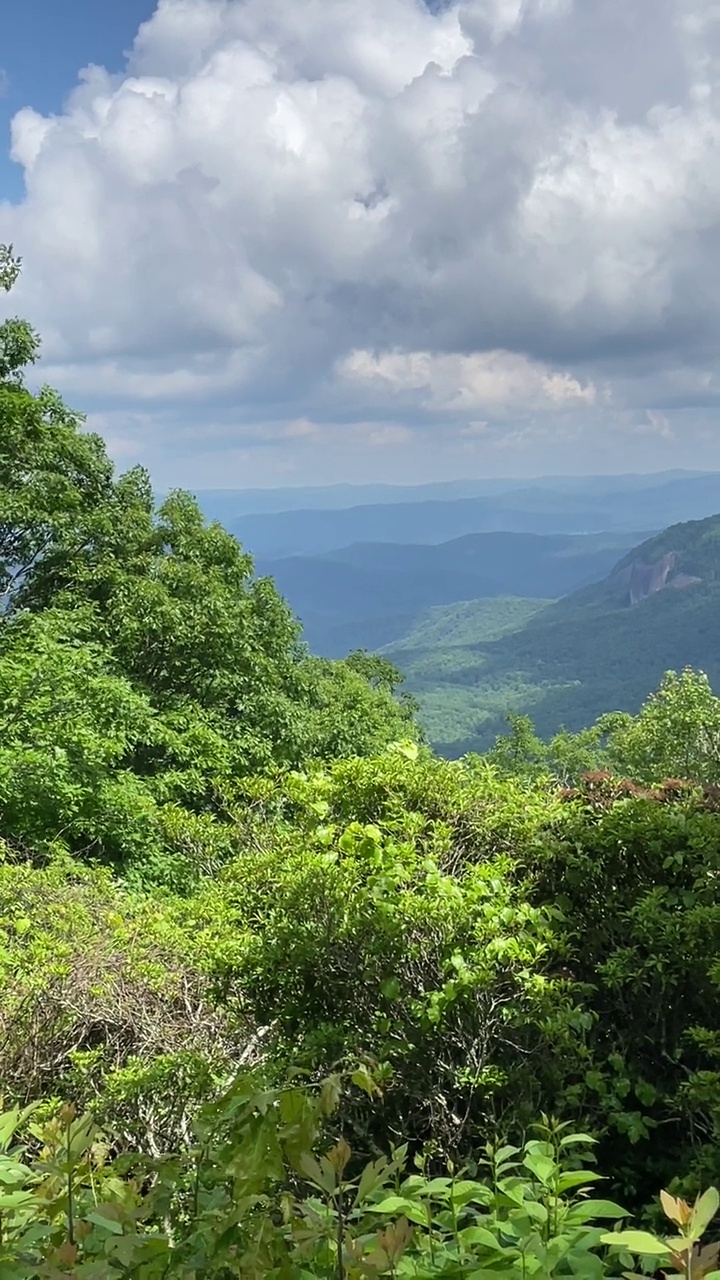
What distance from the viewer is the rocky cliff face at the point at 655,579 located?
175875mm

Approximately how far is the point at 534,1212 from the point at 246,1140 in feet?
1.56

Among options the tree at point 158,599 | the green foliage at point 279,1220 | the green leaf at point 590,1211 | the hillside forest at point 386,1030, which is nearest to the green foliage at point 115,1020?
the hillside forest at point 386,1030

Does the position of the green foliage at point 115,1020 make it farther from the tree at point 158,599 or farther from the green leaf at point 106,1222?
the tree at point 158,599

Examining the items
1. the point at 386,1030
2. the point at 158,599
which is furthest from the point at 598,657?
the point at 386,1030

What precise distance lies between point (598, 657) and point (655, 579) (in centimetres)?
3836

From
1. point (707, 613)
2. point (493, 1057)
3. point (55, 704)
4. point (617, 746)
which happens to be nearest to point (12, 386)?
point (55, 704)

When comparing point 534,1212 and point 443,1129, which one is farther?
point 443,1129

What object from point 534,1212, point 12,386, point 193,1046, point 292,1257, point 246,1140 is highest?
point 12,386

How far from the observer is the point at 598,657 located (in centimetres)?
15762

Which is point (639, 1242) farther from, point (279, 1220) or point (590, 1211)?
point (279, 1220)

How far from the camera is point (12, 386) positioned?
52.8 ft

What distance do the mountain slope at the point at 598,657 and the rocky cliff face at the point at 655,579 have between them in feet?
0.68

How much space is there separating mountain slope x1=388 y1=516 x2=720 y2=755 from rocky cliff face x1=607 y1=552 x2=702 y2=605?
0.21m

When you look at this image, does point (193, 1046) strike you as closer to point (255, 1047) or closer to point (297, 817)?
point (255, 1047)
